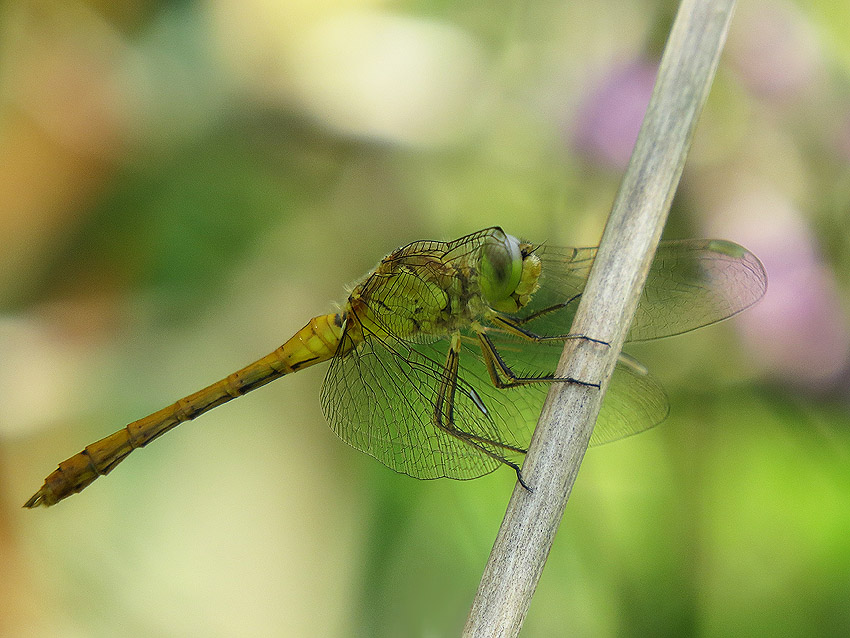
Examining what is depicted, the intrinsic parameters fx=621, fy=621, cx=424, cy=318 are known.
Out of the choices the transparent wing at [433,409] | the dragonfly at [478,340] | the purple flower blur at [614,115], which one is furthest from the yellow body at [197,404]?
the purple flower blur at [614,115]

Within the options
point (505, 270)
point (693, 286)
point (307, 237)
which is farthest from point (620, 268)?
point (307, 237)

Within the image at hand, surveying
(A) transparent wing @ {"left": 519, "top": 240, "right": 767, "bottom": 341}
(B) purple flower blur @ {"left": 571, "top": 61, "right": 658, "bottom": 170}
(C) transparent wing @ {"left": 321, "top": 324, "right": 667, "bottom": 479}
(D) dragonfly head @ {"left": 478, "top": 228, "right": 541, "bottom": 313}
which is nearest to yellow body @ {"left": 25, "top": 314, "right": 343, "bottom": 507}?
(C) transparent wing @ {"left": 321, "top": 324, "right": 667, "bottom": 479}

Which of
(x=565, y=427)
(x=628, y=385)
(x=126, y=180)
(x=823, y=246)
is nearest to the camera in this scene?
(x=565, y=427)

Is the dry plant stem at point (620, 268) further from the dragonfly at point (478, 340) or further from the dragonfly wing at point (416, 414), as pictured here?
the dragonfly wing at point (416, 414)

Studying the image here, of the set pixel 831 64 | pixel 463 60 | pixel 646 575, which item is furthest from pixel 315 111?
pixel 646 575

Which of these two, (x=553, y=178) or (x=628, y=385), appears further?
(x=553, y=178)

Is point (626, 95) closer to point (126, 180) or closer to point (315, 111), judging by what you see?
point (315, 111)

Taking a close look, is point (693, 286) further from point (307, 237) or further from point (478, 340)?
point (307, 237)

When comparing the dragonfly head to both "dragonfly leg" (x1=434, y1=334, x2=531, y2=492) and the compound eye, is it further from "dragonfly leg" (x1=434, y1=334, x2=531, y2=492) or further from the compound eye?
"dragonfly leg" (x1=434, y1=334, x2=531, y2=492)
